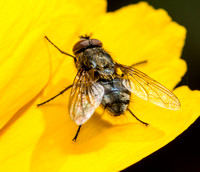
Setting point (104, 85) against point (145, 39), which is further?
point (145, 39)

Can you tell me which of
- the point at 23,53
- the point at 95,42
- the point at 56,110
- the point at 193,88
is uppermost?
the point at 23,53

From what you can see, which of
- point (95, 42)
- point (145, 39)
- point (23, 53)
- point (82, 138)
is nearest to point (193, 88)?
point (145, 39)

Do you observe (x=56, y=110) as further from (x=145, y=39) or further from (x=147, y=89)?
(x=145, y=39)

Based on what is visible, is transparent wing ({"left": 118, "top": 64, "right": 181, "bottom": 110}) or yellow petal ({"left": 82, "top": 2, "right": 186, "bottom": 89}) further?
yellow petal ({"left": 82, "top": 2, "right": 186, "bottom": 89})

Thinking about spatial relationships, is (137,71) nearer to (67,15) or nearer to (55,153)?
(67,15)

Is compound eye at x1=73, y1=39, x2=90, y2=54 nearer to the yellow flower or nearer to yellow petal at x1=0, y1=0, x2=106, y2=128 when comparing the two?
the yellow flower

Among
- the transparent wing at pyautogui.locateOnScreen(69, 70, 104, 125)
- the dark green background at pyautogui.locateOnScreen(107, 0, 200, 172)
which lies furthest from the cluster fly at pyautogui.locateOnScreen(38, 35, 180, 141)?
the dark green background at pyautogui.locateOnScreen(107, 0, 200, 172)
